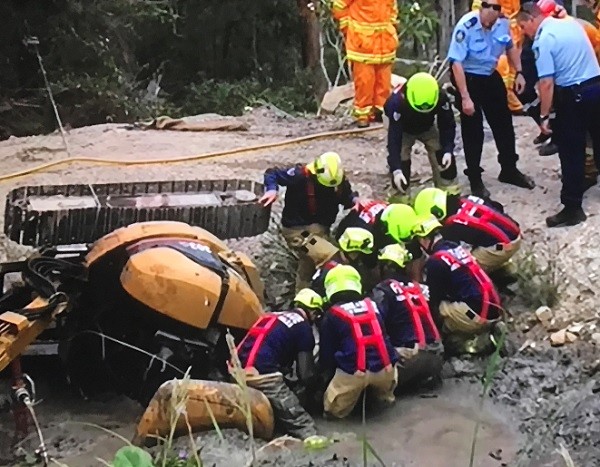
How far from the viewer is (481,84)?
7305 millimetres

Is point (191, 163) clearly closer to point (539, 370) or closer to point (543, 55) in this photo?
point (543, 55)

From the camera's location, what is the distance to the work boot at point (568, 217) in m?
6.69

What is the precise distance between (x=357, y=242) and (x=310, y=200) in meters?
0.83

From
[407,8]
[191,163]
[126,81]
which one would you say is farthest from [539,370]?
[126,81]

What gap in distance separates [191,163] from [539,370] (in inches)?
170

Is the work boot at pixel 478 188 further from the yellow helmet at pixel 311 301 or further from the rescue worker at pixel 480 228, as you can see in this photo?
the yellow helmet at pixel 311 301

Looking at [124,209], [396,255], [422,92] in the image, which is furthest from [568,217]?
[124,209]

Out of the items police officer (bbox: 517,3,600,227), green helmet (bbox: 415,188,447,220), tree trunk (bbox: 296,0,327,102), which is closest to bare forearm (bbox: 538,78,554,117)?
police officer (bbox: 517,3,600,227)

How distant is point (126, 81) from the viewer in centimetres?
1548

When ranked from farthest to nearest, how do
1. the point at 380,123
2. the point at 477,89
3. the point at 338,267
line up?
the point at 380,123, the point at 477,89, the point at 338,267

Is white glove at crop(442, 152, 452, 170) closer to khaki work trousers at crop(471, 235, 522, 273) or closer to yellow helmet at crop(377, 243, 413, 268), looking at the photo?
khaki work trousers at crop(471, 235, 522, 273)

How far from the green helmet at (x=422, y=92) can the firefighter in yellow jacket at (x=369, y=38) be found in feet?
8.33

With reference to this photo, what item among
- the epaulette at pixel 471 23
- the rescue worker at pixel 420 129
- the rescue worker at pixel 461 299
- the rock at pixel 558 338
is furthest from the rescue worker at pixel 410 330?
the epaulette at pixel 471 23

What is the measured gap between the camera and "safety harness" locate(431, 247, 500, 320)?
5688mm
